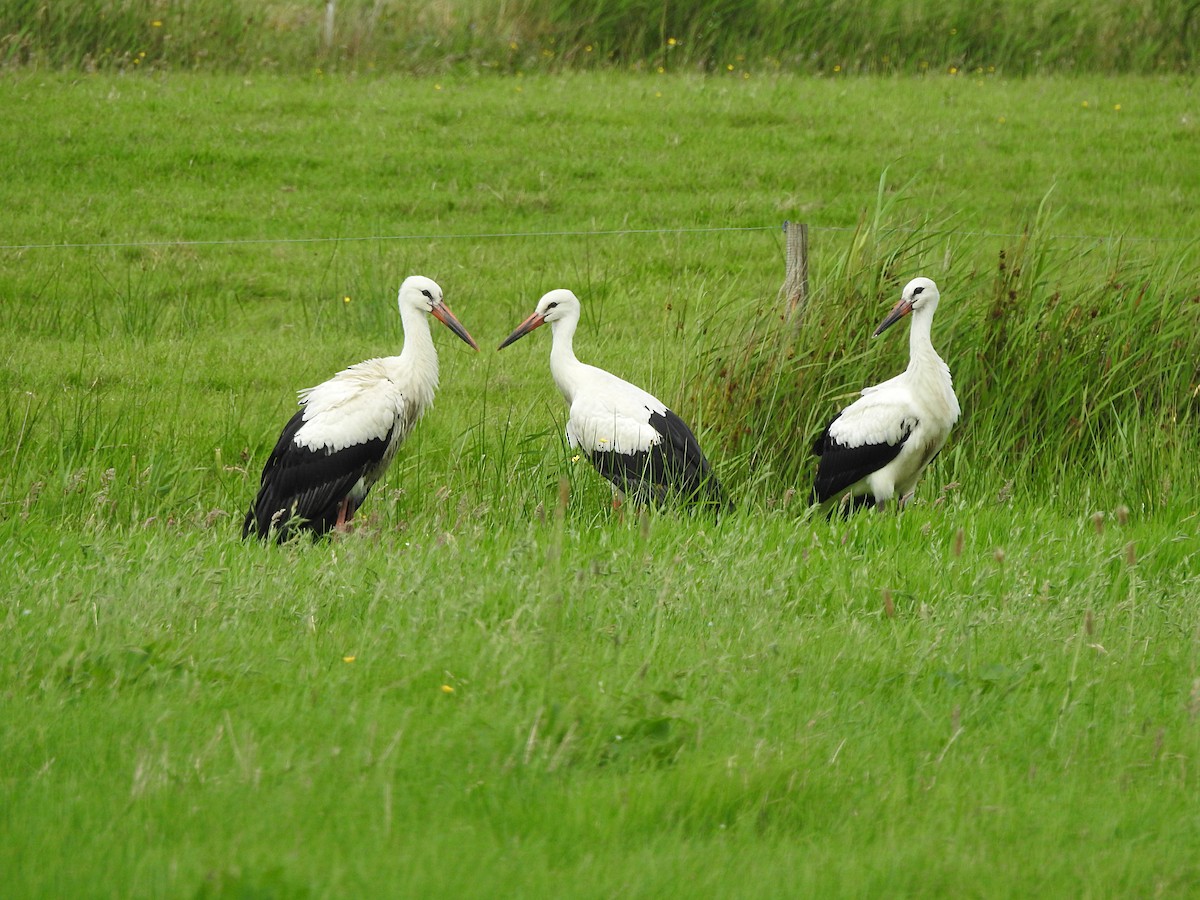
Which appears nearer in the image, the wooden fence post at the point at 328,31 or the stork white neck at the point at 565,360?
the stork white neck at the point at 565,360

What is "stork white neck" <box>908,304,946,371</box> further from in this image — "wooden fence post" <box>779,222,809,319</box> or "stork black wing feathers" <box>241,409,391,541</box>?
"stork black wing feathers" <box>241,409,391,541</box>

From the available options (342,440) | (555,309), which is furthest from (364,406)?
(555,309)

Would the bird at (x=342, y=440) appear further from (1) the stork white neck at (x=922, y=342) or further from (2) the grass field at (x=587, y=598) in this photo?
(1) the stork white neck at (x=922, y=342)

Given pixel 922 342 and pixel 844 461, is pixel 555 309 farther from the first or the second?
pixel 922 342

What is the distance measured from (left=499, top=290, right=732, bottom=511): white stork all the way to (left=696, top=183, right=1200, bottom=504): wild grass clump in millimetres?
397

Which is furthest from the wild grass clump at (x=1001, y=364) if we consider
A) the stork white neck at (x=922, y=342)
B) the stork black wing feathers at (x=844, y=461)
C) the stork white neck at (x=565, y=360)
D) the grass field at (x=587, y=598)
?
the stork white neck at (x=565, y=360)

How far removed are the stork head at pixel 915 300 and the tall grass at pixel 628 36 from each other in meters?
9.75

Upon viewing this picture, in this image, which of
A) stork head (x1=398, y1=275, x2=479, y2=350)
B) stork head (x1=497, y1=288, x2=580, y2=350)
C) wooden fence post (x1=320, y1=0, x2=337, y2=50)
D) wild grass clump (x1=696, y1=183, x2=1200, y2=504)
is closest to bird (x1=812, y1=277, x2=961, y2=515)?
wild grass clump (x1=696, y1=183, x2=1200, y2=504)

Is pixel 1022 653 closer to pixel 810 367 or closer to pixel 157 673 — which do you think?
pixel 157 673

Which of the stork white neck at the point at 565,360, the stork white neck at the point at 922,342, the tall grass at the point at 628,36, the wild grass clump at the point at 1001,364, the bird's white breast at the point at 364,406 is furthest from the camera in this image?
the tall grass at the point at 628,36

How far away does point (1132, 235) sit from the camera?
439 inches

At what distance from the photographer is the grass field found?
8.96ft

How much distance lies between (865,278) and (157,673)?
4262 millimetres

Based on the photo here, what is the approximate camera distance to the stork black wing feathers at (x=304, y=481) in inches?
223
